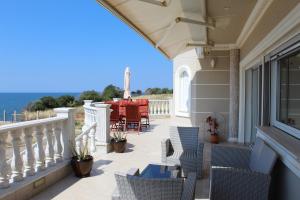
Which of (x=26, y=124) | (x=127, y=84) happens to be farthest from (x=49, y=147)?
(x=127, y=84)

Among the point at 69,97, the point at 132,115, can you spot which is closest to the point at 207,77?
the point at 132,115

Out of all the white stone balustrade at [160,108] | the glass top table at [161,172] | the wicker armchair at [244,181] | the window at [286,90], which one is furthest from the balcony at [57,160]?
the white stone balustrade at [160,108]

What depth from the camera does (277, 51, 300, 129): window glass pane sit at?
334 centimetres

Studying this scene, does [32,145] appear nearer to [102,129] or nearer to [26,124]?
[26,124]

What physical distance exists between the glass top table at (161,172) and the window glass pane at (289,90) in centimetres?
155

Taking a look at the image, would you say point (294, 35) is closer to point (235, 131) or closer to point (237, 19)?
point (237, 19)

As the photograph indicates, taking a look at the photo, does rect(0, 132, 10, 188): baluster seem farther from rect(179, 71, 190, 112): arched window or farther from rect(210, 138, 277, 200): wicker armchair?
rect(179, 71, 190, 112): arched window

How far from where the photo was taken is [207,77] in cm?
896

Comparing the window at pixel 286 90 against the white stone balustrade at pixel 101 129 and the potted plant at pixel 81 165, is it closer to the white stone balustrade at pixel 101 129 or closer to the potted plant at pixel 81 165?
the potted plant at pixel 81 165

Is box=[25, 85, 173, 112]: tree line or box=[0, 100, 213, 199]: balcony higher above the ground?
box=[25, 85, 173, 112]: tree line

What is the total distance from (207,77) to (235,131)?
1.75m

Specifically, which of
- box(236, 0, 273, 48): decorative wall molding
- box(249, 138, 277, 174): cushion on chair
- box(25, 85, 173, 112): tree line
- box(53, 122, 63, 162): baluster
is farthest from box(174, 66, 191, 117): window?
box(25, 85, 173, 112): tree line

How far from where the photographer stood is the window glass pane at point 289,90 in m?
3.34

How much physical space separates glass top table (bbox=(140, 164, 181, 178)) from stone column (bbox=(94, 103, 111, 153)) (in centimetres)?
285
